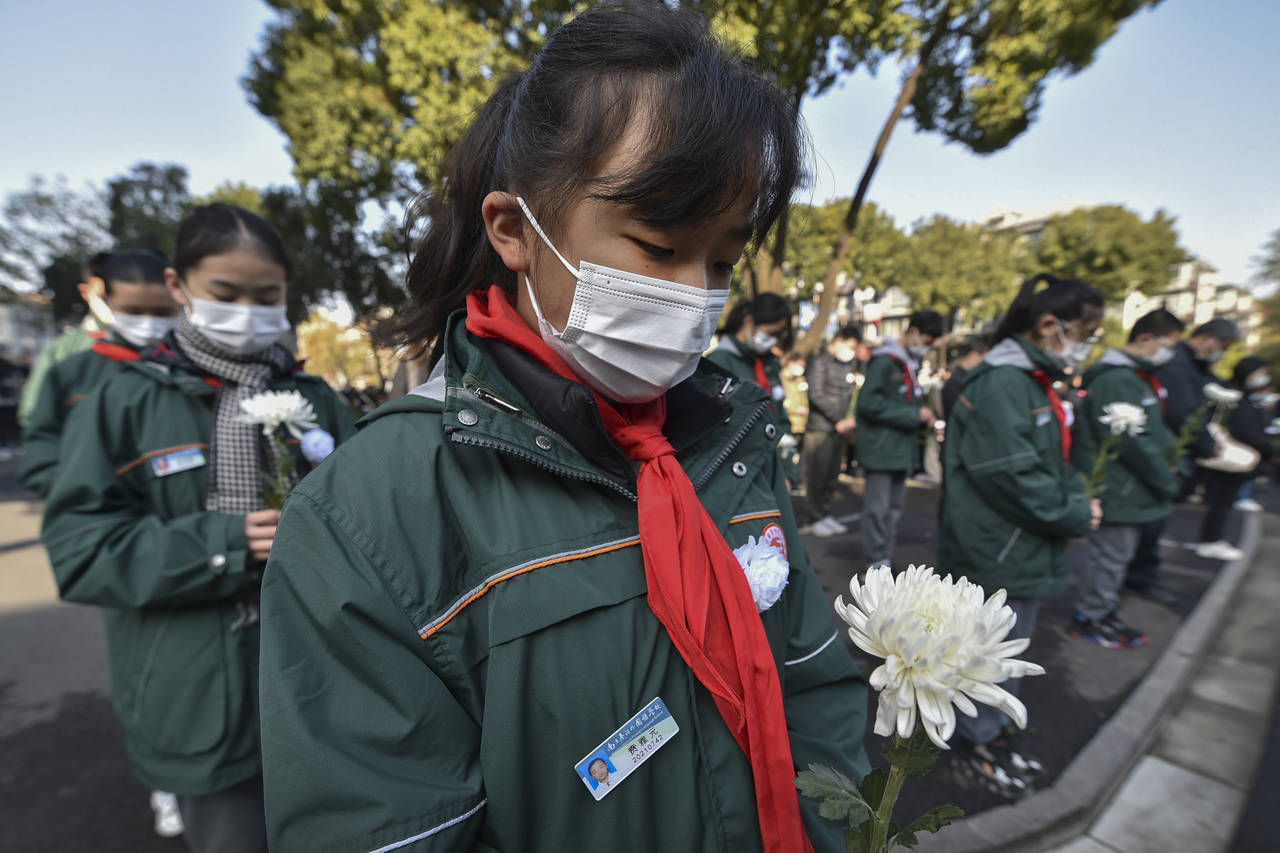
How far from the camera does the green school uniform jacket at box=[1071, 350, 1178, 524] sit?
4672 millimetres

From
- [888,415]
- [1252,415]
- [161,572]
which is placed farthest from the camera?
[1252,415]

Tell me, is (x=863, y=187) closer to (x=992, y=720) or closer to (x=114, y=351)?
(x=992, y=720)

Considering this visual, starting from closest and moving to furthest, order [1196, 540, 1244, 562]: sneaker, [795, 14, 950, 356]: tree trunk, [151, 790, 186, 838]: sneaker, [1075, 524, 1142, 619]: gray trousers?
[151, 790, 186, 838]: sneaker < [1075, 524, 1142, 619]: gray trousers < [1196, 540, 1244, 562]: sneaker < [795, 14, 950, 356]: tree trunk

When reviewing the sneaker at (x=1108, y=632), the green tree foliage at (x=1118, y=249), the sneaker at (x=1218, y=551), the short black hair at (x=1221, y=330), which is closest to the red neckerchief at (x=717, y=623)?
the sneaker at (x=1108, y=632)

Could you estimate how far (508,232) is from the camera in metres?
1.22

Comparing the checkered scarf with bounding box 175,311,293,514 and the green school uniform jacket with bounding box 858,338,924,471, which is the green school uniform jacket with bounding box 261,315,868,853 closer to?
the checkered scarf with bounding box 175,311,293,514

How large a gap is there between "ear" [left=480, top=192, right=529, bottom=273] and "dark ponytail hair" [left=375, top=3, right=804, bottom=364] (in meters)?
0.05

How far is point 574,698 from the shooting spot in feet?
3.23

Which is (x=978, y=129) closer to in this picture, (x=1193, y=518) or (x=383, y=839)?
(x=1193, y=518)

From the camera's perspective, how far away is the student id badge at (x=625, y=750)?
98 centimetres

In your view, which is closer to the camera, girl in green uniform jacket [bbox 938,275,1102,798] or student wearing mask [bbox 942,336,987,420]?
girl in green uniform jacket [bbox 938,275,1102,798]

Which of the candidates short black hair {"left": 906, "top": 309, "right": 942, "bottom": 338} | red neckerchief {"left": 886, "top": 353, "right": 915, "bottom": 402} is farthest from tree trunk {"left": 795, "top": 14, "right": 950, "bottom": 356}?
red neckerchief {"left": 886, "top": 353, "right": 915, "bottom": 402}

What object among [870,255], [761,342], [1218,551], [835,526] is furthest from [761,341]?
[870,255]

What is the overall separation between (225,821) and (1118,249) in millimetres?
33578
